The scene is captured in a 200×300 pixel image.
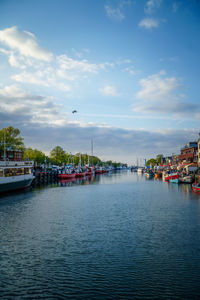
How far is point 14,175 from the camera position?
7088cm

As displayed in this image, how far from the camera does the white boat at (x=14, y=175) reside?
2552 inches

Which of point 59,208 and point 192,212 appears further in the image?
point 59,208

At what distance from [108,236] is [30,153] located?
146451mm

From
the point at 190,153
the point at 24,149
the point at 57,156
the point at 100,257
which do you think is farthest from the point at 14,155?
the point at 100,257

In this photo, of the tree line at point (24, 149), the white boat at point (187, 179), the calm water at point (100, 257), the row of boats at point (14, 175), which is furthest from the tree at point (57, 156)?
the calm water at point (100, 257)

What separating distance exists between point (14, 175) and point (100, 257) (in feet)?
186

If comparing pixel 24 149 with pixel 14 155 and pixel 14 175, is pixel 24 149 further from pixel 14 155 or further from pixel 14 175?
pixel 14 175

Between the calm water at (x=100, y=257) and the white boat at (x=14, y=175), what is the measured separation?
Result: 31.4 meters

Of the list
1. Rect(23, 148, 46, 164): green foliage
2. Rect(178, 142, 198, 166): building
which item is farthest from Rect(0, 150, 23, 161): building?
Rect(178, 142, 198, 166): building

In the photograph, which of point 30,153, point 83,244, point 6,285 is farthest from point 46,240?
point 30,153

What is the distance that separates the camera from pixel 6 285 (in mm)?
15391

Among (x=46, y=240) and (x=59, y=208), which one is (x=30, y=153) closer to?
(x=59, y=208)

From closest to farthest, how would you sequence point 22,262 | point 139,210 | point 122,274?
1. point 122,274
2. point 22,262
3. point 139,210

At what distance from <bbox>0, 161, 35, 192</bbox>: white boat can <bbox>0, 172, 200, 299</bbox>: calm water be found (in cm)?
3140
